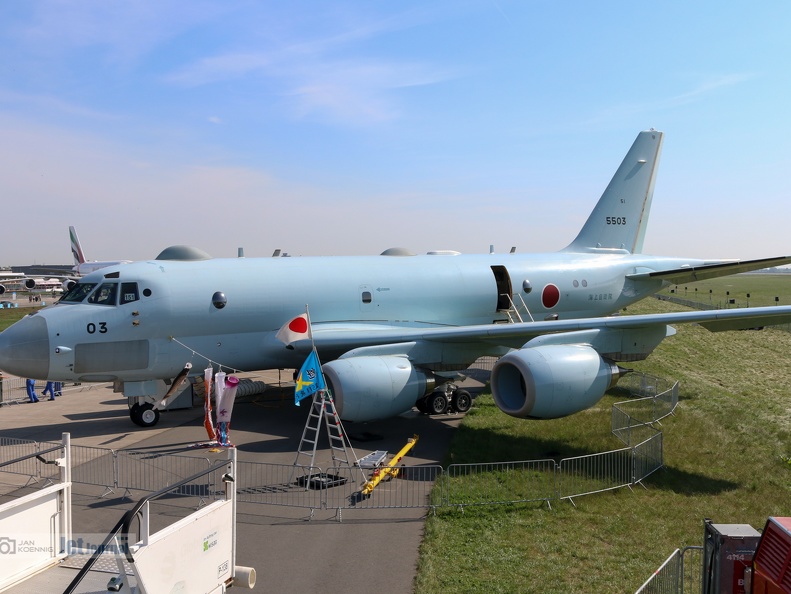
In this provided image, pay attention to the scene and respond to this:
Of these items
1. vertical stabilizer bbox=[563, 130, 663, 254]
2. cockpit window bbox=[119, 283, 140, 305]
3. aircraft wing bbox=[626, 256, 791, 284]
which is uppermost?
vertical stabilizer bbox=[563, 130, 663, 254]

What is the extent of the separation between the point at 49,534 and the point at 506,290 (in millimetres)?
16769

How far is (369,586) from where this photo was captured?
27.6ft

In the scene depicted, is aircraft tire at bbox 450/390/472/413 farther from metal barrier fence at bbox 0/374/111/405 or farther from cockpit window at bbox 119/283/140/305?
metal barrier fence at bbox 0/374/111/405

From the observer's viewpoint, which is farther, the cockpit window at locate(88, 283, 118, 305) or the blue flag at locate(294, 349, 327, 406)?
the cockpit window at locate(88, 283, 118, 305)

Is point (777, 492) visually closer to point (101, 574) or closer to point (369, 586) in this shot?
point (369, 586)

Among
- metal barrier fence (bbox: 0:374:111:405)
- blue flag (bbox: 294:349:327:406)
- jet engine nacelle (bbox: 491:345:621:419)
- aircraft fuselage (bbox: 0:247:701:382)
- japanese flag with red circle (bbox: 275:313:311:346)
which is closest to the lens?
blue flag (bbox: 294:349:327:406)

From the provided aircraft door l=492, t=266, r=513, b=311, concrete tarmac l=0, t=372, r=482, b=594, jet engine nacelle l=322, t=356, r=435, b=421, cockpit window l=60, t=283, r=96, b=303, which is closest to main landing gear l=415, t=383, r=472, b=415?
concrete tarmac l=0, t=372, r=482, b=594

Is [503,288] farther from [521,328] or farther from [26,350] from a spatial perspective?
[26,350]

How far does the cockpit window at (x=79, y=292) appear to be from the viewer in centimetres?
1619

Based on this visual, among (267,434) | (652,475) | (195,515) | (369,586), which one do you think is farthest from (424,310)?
(195,515)

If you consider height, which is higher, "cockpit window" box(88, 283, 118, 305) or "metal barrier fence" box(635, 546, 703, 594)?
"cockpit window" box(88, 283, 118, 305)

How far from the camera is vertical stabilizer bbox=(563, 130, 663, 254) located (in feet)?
84.9

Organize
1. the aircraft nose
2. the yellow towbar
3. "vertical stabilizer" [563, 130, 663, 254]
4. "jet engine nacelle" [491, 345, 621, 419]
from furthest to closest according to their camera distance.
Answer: "vertical stabilizer" [563, 130, 663, 254] → the aircraft nose → "jet engine nacelle" [491, 345, 621, 419] → the yellow towbar

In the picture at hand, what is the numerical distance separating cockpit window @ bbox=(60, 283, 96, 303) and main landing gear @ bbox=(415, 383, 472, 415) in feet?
30.4
